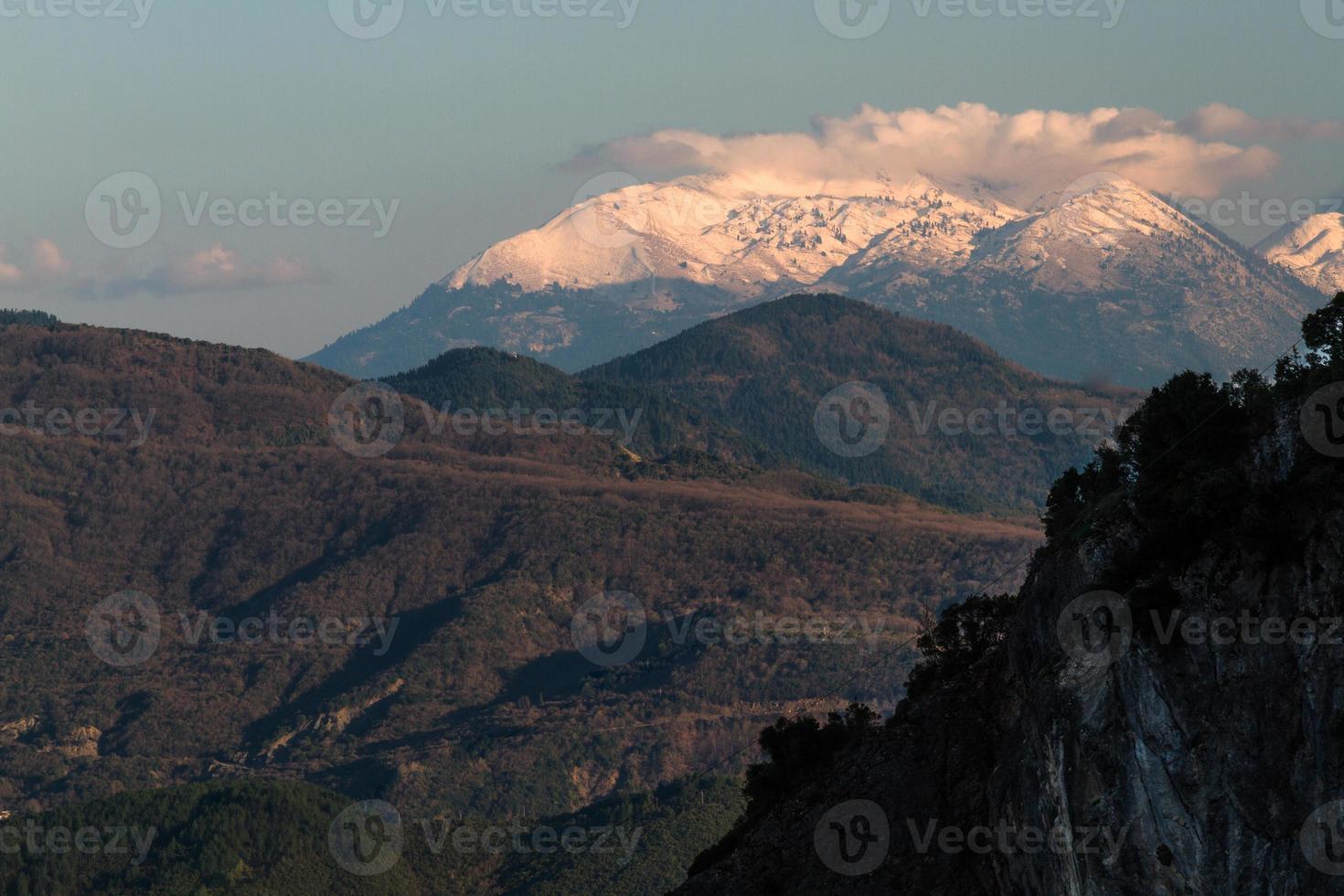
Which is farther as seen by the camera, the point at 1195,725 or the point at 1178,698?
the point at 1178,698

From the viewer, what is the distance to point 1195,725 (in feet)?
186

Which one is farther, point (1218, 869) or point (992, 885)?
point (992, 885)

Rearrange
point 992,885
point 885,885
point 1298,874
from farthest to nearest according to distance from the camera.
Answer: point 885,885, point 992,885, point 1298,874

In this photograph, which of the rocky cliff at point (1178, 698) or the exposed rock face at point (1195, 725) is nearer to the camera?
the exposed rock face at point (1195, 725)

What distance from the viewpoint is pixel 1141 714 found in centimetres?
5797

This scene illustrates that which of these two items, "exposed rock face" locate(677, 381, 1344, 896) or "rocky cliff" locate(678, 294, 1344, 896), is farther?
"rocky cliff" locate(678, 294, 1344, 896)

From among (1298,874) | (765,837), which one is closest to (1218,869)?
(1298,874)

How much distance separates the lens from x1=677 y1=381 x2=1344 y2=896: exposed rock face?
54.7 meters

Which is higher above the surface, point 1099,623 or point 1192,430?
point 1192,430

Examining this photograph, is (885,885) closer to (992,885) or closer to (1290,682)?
(992,885)

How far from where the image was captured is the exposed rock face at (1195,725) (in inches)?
2154

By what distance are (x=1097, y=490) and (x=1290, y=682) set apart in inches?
1115

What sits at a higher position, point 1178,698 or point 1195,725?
point 1178,698

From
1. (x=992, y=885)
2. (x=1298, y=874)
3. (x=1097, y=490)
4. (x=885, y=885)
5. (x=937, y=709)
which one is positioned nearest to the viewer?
(x=1298, y=874)
